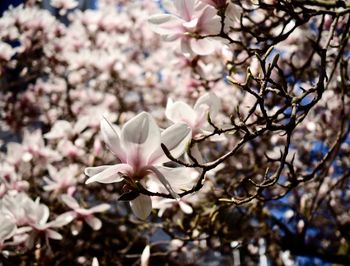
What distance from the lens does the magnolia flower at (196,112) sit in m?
1.23

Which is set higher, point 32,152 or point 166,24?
point 166,24

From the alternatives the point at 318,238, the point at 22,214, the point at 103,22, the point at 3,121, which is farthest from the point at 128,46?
the point at 22,214

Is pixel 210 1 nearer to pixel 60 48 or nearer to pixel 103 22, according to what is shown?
pixel 60 48

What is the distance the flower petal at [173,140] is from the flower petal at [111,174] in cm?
6

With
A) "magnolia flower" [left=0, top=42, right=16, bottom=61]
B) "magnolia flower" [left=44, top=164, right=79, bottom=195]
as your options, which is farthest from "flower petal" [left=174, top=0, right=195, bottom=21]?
"magnolia flower" [left=0, top=42, right=16, bottom=61]

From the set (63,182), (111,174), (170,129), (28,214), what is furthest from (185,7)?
(63,182)

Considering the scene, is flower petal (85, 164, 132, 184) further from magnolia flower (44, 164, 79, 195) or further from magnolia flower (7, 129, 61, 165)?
magnolia flower (7, 129, 61, 165)

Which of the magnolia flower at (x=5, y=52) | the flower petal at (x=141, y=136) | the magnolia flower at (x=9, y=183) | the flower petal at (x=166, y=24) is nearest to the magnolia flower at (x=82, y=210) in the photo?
the magnolia flower at (x=9, y=183)

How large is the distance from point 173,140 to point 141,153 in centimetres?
7

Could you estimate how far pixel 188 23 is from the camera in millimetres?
1248

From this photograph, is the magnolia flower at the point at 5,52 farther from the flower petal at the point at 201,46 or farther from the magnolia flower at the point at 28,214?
the flower petal at the point at 201,46

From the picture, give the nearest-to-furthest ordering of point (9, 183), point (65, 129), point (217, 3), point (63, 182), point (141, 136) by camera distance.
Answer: point (141, 136) → point (217, 3) → point (63, 182) → point (9, 183) → point (65, 129)

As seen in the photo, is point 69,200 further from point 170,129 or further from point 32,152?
point 32,152

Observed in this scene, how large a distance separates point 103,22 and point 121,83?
2.51ft
